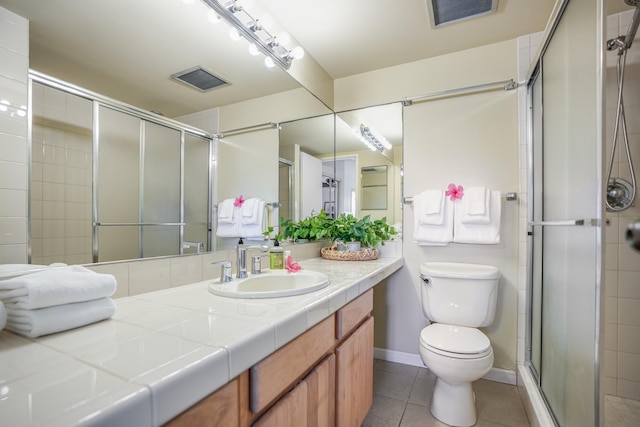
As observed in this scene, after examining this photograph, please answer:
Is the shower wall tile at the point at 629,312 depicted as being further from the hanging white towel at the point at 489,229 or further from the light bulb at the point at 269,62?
the light bulb at the point at 269,62

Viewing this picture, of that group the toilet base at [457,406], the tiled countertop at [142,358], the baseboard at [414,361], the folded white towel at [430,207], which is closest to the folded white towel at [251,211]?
the tiled countertop at [142,358]

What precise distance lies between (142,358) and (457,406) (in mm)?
1613

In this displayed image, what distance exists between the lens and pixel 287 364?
0.81 meters

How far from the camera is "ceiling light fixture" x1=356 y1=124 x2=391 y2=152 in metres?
2.35

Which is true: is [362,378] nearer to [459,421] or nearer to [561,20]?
[459,421]

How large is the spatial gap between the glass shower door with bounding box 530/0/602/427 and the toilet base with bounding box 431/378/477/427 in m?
0.35

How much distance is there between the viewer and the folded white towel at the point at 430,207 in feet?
6.47

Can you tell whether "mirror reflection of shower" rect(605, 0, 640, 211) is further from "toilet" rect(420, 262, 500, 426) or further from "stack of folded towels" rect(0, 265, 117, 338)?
"stack of folded towels" rect(0, 265, 117, 338)

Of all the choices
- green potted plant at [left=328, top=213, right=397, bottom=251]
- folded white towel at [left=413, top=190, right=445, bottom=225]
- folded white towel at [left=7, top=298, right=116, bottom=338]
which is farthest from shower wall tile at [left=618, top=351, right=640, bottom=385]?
folded white towel at [left=7, top=298, right=116, bottom=338]

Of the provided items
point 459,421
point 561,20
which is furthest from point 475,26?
point 459,421

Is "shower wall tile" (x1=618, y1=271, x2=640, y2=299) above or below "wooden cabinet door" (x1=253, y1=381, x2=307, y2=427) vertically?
above

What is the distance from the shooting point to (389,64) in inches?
88.6

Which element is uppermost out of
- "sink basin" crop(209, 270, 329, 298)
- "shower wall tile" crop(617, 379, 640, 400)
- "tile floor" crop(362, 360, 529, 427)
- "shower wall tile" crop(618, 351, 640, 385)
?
"sink basin" crop(209, 270, 329, 298)

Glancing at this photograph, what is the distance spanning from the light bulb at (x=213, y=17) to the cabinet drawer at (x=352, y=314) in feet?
4.45
